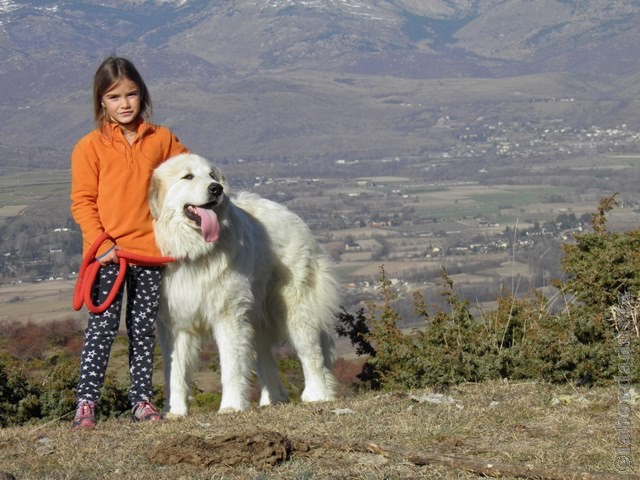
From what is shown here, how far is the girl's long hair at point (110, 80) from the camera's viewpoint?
698 cm

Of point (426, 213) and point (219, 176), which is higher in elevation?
point (219, 176)

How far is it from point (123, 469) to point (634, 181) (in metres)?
79.6

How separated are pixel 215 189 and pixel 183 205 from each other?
26 centimetres

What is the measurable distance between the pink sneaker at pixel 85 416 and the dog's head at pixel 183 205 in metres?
1.11

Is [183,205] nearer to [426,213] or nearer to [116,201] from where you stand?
[116,201]

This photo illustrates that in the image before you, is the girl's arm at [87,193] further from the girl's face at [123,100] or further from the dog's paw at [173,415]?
the dog's paw at [173,415]

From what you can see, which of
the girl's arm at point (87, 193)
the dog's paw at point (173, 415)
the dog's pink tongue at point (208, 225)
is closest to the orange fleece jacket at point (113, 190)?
the girl's arm at point (87, 193)

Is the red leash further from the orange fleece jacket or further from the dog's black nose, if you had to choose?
the dog's black nose

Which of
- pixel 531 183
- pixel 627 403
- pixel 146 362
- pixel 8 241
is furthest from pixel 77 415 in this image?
pixel 531 183

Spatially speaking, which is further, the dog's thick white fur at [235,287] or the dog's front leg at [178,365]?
the dog's front leg at [178,365]

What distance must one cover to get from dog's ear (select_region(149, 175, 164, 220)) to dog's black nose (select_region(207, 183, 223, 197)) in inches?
13.8

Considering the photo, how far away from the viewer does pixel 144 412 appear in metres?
7.14

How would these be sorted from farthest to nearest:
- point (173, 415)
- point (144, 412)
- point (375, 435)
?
point (173, 415)
point (144, 412)
point (375, 435)

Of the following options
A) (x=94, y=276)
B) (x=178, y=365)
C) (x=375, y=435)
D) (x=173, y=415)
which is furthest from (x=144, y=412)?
(x=375, y=435)
